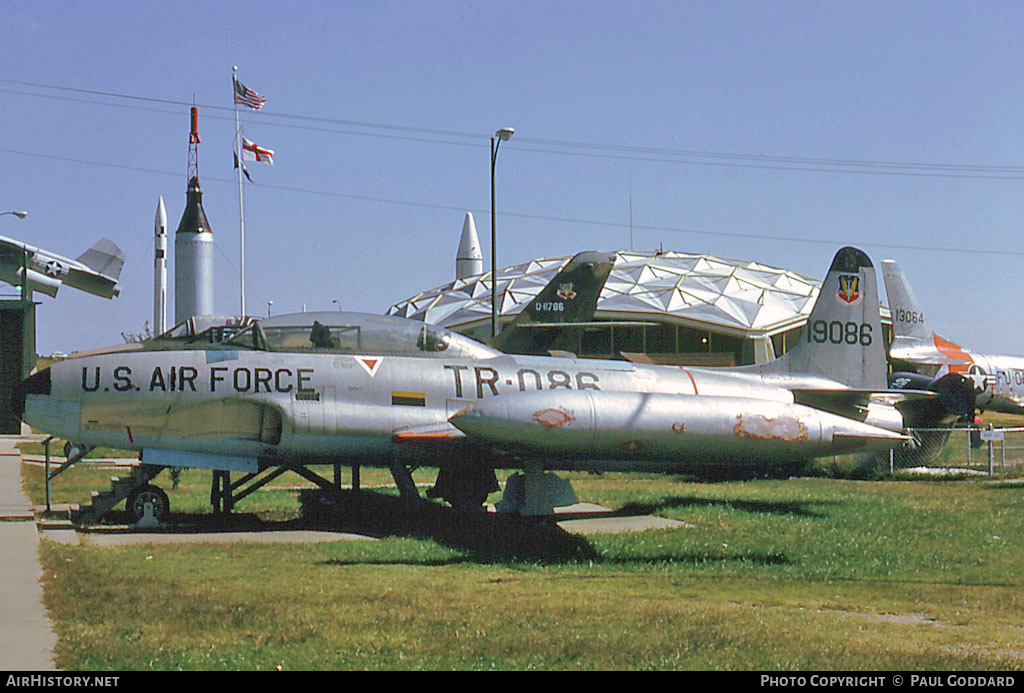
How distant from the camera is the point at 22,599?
9.00 meters

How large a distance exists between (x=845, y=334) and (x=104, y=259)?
1362 inches

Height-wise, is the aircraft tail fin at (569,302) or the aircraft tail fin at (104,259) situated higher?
the aircraft tail fin at (104,259)

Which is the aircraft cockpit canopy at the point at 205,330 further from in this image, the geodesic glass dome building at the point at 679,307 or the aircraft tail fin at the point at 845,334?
the geodesic glass dome building at the point at 679,307

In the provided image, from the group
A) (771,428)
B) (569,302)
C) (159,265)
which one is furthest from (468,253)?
(771,428)

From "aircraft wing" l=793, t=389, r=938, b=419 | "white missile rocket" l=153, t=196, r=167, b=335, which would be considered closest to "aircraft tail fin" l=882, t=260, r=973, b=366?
"aircraft wing" l=793, t=389, r=938, b=419

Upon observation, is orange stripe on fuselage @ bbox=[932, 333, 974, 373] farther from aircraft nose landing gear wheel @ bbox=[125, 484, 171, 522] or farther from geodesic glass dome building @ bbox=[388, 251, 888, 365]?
aircraft nose landing gear wheel @ bbox=[125, 484, 171, 522]

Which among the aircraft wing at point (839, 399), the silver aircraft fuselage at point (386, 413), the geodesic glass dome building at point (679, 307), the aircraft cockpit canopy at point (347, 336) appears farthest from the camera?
the geodesic glass dome building at point (679, 307)

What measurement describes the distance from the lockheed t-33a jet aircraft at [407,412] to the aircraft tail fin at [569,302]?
6.89 metres

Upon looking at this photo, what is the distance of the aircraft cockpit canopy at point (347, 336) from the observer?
15.1m

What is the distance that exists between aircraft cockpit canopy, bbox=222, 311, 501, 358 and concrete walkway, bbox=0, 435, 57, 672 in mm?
3785

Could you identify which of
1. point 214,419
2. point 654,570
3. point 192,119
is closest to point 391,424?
point 214,419

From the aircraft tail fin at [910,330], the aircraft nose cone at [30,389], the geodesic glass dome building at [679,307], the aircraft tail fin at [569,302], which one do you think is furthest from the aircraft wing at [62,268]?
the aircraft tail fin at [910,330]

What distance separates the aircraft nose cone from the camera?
1437cm

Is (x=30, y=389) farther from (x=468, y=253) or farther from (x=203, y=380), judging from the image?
(x=468, y=253)
